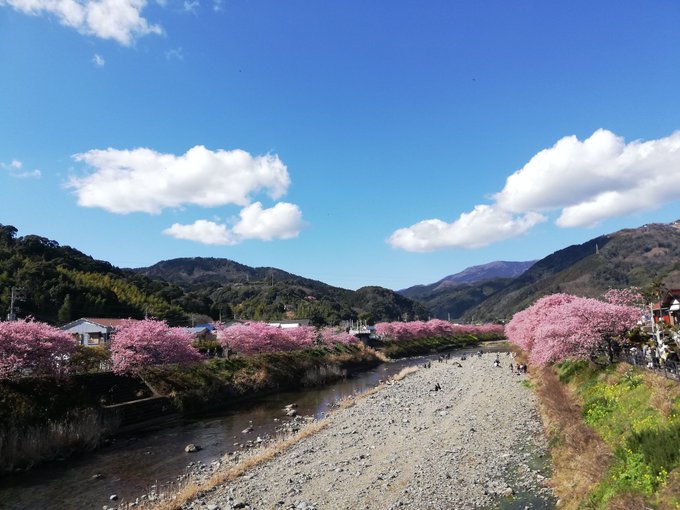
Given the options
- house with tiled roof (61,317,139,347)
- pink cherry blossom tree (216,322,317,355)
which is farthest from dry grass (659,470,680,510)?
house with tiled roof (61,317,139,347)

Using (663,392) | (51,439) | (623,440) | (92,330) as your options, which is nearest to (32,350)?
(51,439)

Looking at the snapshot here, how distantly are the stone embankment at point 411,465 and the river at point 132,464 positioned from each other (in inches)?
187

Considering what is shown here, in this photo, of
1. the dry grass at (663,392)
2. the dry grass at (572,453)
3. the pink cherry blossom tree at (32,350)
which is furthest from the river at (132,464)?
the dry grass at (663,392)

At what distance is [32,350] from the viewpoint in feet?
92.4

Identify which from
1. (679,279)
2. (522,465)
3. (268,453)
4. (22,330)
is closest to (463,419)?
(522,465)

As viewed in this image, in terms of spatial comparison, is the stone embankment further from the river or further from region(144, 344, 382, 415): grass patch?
region(144, 344, 382, 415): grass patch

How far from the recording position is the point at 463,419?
29375mm

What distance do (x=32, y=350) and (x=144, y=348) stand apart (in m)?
11.1

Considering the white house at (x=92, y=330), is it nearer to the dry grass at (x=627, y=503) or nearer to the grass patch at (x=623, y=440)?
the grass patch at (x=623, y=440)

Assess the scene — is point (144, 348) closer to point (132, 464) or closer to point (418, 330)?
point (132, 464)

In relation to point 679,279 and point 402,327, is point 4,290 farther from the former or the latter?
point 679,279

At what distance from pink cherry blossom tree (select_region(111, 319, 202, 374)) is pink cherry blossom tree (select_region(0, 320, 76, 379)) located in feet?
21.1

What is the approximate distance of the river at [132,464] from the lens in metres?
19.0

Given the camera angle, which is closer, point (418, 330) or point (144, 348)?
point (144, 348)
